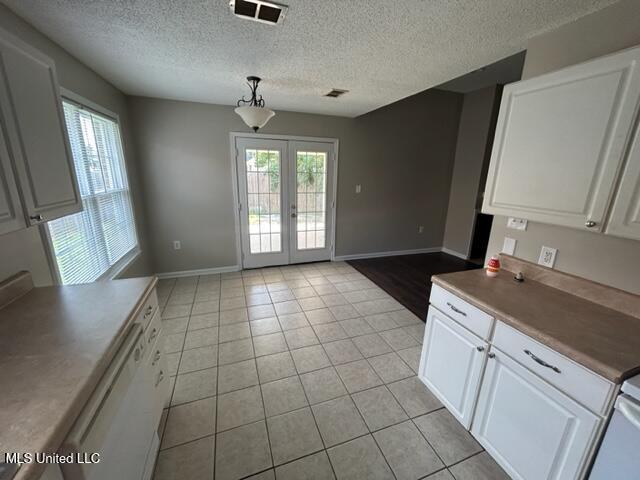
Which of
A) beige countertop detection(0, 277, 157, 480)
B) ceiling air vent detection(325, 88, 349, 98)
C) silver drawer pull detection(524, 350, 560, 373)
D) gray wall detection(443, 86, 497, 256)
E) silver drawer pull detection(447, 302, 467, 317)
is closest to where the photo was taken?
beige countertop detection(0, 277, 157, 480)

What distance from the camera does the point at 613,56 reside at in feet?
3.63

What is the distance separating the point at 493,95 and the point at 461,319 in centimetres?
407

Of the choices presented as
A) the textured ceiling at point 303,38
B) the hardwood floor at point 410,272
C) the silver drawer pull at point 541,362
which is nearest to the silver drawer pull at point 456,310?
the silver drawer pull at point 541,362

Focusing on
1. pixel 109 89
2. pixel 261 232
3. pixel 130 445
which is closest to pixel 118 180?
pixel 109 89

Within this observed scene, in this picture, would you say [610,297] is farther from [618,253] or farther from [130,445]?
[130,445]

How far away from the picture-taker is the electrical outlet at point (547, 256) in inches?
63.4

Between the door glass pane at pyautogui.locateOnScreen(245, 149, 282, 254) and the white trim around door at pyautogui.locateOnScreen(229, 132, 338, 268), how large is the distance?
15 mm

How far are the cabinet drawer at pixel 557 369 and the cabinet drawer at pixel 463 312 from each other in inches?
2.5

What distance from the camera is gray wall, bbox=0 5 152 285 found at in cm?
135

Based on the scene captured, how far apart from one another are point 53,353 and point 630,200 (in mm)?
2358

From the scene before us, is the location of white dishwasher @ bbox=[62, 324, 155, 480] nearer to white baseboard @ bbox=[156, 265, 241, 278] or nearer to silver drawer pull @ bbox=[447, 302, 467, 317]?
silver drawer pull @ bbox=[447, 302, 467, 317]

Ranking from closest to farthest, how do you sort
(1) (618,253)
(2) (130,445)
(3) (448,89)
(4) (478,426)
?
1. (2) (130,445)
2. (1) (618,253)
3. (4) (478,426)
4. (3) (448,89)

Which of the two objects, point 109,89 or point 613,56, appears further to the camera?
point 109,89

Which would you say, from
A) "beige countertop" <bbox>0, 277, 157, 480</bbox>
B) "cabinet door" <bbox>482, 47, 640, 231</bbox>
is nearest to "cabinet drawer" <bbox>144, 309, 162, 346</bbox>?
"beige countertop" <bbox>0, 277, 157, 480</bbox>
